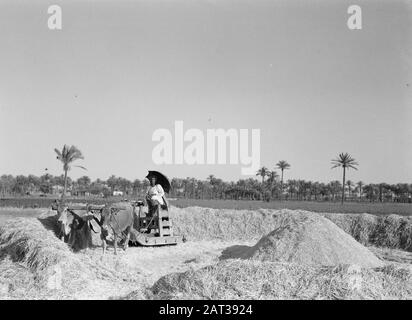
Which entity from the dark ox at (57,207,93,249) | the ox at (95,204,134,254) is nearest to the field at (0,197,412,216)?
the ox at (95,204,134,254)

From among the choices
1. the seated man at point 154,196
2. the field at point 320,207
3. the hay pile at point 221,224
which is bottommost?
the field at point 320,207

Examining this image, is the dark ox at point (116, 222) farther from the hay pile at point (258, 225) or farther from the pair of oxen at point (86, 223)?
the hay pile at point (258, 225)

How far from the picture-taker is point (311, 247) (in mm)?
10633

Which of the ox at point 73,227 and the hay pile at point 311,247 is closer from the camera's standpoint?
the hay pile at point 311,247

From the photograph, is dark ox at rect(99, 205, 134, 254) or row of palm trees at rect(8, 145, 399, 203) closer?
dark ox at rect(99, 205, 134, 254)

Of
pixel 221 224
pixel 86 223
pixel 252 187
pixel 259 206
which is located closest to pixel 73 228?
pixel 86 223

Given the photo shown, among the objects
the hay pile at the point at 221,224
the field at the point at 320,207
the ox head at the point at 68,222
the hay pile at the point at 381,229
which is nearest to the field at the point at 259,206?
the field at the point at 320,207

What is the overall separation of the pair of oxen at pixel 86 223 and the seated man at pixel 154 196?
3.67 feet

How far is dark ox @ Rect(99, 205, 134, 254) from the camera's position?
482 inches

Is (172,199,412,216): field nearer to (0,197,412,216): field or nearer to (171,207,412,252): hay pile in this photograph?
(0,197,412,216): field

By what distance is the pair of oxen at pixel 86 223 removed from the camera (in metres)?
11.7

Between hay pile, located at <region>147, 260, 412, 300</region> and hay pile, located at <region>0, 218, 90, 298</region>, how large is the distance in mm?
2266

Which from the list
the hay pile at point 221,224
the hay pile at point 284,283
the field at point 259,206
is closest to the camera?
the hay pile at point 284,283
